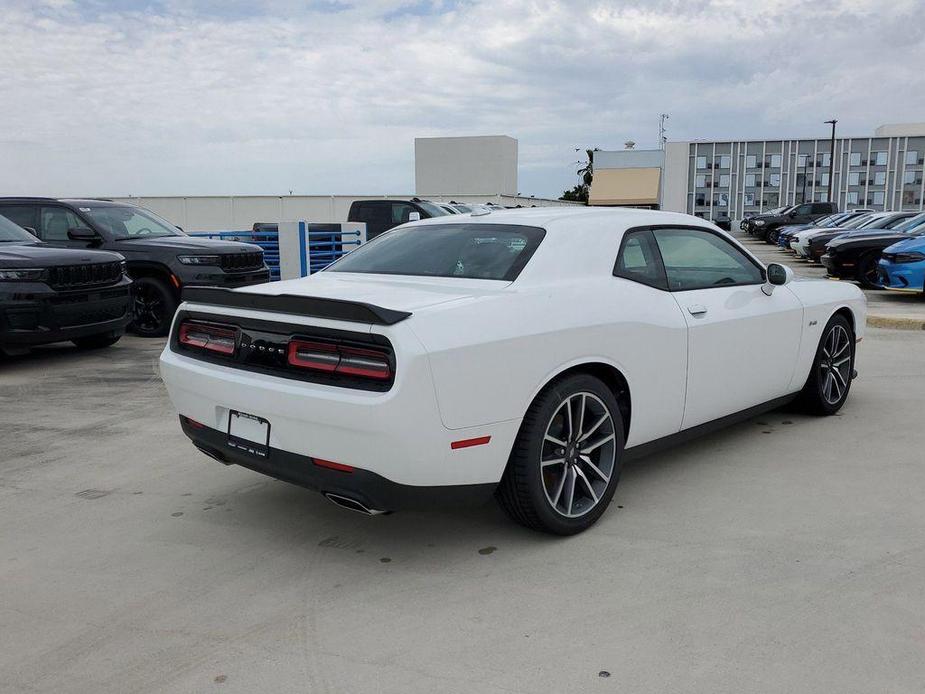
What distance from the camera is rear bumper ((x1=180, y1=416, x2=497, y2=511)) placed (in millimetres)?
3279

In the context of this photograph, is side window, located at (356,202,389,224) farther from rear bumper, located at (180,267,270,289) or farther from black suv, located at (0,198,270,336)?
black suv, located at (0,198,270,336)

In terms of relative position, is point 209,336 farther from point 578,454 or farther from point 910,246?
point 910,246

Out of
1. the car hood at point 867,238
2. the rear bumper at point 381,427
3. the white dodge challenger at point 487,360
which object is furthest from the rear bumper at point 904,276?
the rear bumper at point 381,427

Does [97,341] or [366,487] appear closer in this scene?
[366,487]

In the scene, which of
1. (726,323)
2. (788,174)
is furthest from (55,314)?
(788,174)

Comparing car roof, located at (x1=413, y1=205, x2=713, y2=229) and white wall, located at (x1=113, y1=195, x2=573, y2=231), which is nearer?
car roof, located at (x1=413, y1=205, x2=713, y2=229)

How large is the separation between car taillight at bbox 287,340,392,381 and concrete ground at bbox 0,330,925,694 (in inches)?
34.1

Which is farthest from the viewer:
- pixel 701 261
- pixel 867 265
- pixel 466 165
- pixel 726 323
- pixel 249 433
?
pixel 466 165

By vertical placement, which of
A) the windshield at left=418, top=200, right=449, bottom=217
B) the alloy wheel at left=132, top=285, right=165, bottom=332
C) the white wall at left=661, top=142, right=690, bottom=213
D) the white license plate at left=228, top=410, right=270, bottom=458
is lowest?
the alloy wheel at left=132, top=285, right=165, bottom=332

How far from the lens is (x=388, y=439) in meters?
3.18

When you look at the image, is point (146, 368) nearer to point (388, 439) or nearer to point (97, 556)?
point (97, 556)

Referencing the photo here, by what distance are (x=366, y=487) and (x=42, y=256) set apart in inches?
250

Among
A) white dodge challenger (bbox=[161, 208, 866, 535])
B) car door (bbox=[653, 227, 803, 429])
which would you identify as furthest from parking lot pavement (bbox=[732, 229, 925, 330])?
white dodge challenger (bbox=[161, 208, 866, 535])

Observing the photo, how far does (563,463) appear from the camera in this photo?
12.4ft
